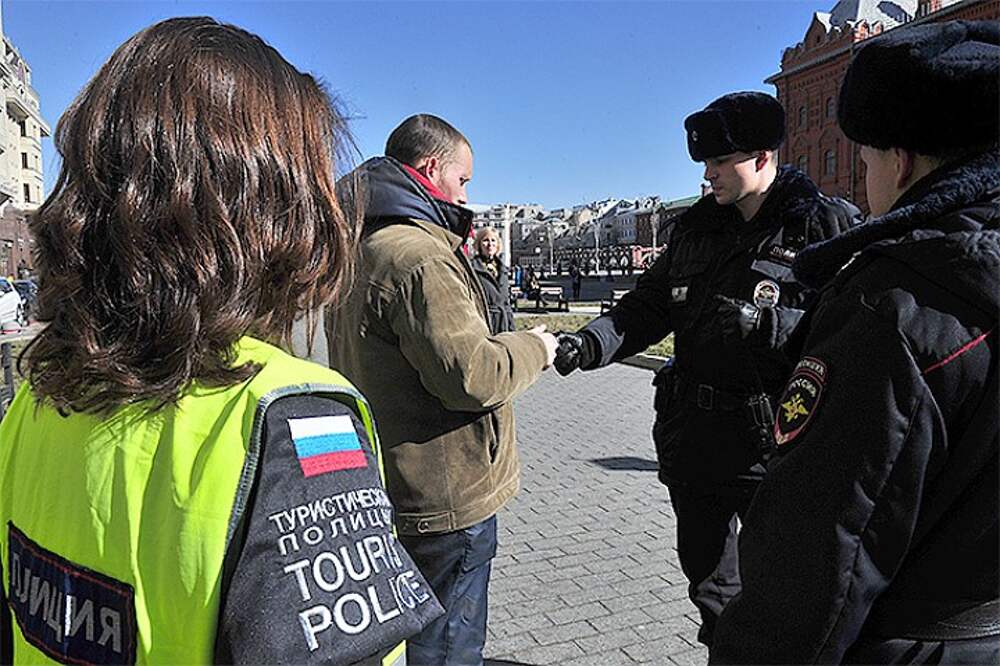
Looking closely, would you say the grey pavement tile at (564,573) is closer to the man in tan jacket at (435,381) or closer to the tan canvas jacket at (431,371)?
the man in tan jacket at (435,381)

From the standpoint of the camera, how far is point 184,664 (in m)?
0.97

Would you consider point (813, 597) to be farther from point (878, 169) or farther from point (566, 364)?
point (566, 364)

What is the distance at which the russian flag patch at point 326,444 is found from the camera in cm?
103

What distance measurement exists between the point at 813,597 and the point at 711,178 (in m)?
1.92

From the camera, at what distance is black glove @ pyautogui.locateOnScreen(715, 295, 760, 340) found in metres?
Result: 2.55

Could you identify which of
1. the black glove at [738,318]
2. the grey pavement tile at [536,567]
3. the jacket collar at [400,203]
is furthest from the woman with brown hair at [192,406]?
the grey pavement tile at [536,567]

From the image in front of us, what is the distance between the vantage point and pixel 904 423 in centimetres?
140

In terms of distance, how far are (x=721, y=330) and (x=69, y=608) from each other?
81.4 inches

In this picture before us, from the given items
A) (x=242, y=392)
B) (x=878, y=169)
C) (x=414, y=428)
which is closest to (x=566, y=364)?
(x=414, y=428)

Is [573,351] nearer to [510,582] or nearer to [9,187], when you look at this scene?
[510,582]

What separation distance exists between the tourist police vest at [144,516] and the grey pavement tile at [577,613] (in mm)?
3273

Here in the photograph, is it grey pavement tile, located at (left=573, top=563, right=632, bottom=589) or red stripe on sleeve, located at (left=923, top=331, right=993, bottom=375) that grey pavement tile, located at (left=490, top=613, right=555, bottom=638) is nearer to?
grey pavement tile, located at (left=573, top=563, right=632, bottom=589)

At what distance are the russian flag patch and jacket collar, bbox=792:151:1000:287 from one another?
1107mm

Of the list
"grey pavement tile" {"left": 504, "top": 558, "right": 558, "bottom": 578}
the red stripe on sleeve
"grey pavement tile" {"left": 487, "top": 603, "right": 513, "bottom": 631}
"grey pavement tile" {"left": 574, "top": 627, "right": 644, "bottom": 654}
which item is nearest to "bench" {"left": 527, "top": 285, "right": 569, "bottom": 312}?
"grey pavement tile" {"left": 504, "top": 558, "right": 558, "bottom": 578}
